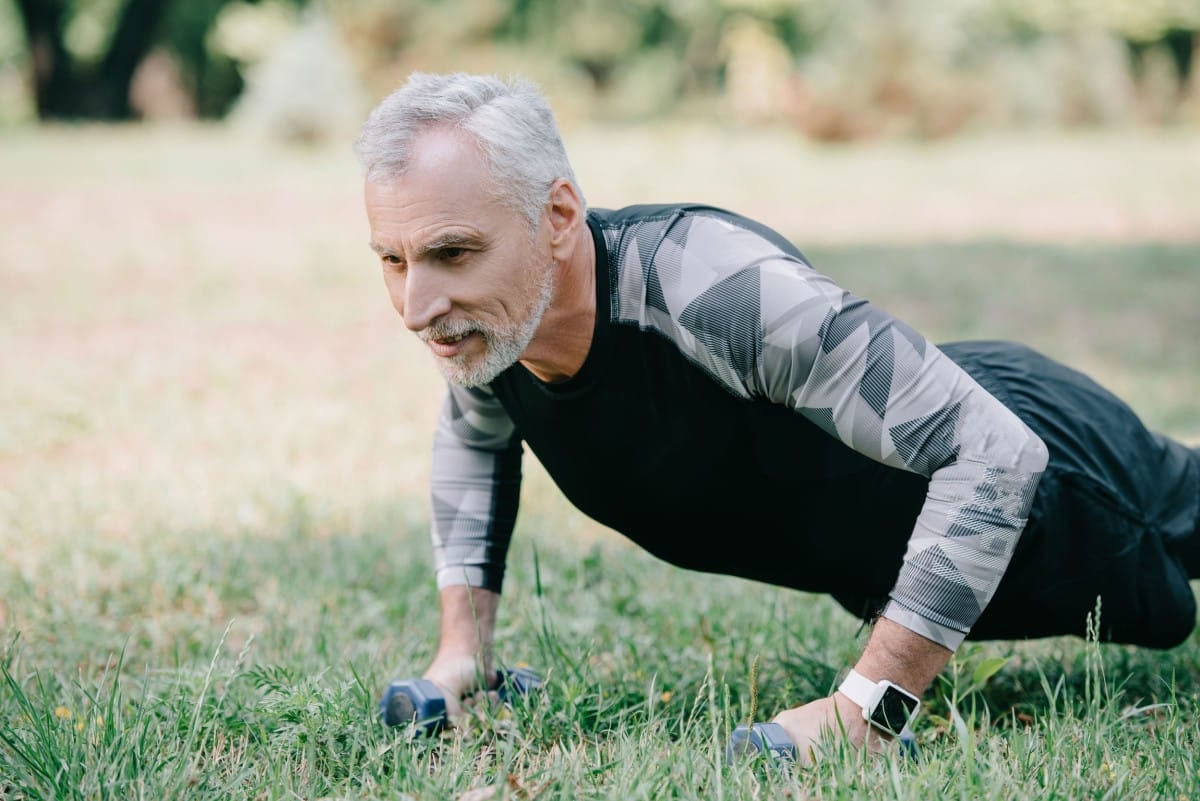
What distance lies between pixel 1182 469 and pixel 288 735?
2.04 meters

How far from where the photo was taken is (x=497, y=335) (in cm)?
229

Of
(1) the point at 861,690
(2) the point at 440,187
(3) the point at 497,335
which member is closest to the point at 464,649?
(3) the point at 497,335

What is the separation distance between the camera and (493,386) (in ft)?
8.63

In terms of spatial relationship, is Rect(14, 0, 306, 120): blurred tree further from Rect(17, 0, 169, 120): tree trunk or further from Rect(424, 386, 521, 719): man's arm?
Rect(424, 386, 521, 719): man's arm

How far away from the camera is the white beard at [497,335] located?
2275 mm

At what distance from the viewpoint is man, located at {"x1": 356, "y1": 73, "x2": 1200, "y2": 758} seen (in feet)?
7.04

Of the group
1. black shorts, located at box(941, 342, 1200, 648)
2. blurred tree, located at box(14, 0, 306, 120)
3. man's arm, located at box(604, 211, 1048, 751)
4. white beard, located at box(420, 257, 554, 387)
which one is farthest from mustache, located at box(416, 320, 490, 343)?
blurred tree, located at box(14, 0, 306, 120)

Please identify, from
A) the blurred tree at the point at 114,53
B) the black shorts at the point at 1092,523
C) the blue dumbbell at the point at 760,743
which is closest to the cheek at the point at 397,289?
the blue dumbbell at the point at 760,743

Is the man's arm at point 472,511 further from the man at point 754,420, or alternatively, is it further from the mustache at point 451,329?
the mustache at point 451,329

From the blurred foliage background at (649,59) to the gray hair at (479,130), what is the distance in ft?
49.6

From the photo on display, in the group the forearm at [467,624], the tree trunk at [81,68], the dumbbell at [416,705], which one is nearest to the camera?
the dumbbell at [416,705]

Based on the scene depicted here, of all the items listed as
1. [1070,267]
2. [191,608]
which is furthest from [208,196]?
[191,608]

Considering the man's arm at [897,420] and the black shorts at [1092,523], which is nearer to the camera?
the man's arm at [897,420]

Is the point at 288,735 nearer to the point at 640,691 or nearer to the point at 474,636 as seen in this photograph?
the point at 474,636
